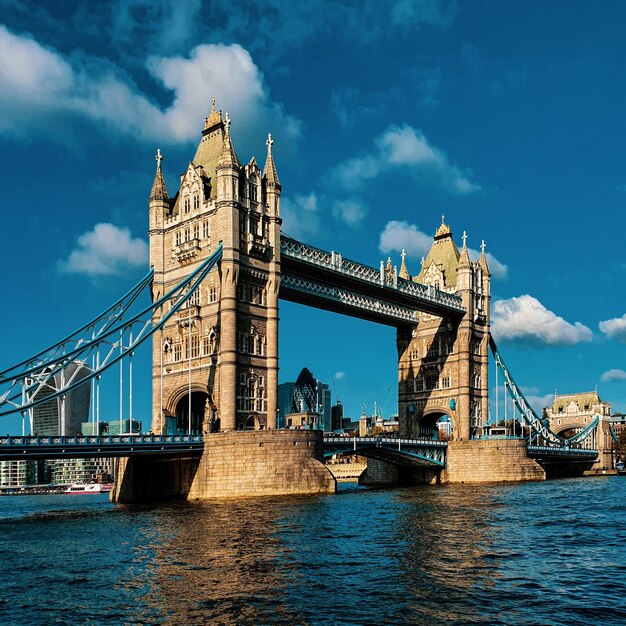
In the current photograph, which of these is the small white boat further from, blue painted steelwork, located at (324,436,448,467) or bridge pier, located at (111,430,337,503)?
bridge pier, located at (111,430,337,503)

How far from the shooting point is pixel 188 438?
70.4m

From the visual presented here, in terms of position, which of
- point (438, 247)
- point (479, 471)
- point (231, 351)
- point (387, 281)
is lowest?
point (479, 471)

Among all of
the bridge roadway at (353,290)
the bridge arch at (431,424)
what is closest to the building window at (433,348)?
the bridge roadway at (353,290)

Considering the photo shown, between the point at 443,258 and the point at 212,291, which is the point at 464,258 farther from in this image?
the point at 212,291

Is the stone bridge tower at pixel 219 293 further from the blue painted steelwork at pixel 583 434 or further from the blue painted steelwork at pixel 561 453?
the blue painted steelwork at pixel 583 434

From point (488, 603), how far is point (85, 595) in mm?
13502

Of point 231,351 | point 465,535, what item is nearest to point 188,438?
point 231,351

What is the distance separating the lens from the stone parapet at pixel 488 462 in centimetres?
9850

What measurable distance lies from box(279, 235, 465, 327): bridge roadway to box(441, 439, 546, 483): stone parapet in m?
17.9

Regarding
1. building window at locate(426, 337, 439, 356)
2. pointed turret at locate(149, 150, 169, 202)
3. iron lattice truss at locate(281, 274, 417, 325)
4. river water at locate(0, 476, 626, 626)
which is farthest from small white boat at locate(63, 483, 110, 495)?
river water at locate(0, 476, 626, 626)

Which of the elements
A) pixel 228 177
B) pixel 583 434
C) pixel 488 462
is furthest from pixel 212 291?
pixel 583 434

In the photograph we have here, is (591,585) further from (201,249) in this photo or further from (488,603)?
(201,249)

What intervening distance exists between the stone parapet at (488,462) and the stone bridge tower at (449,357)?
8.34 metres

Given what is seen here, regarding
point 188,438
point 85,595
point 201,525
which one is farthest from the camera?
point 188,438
